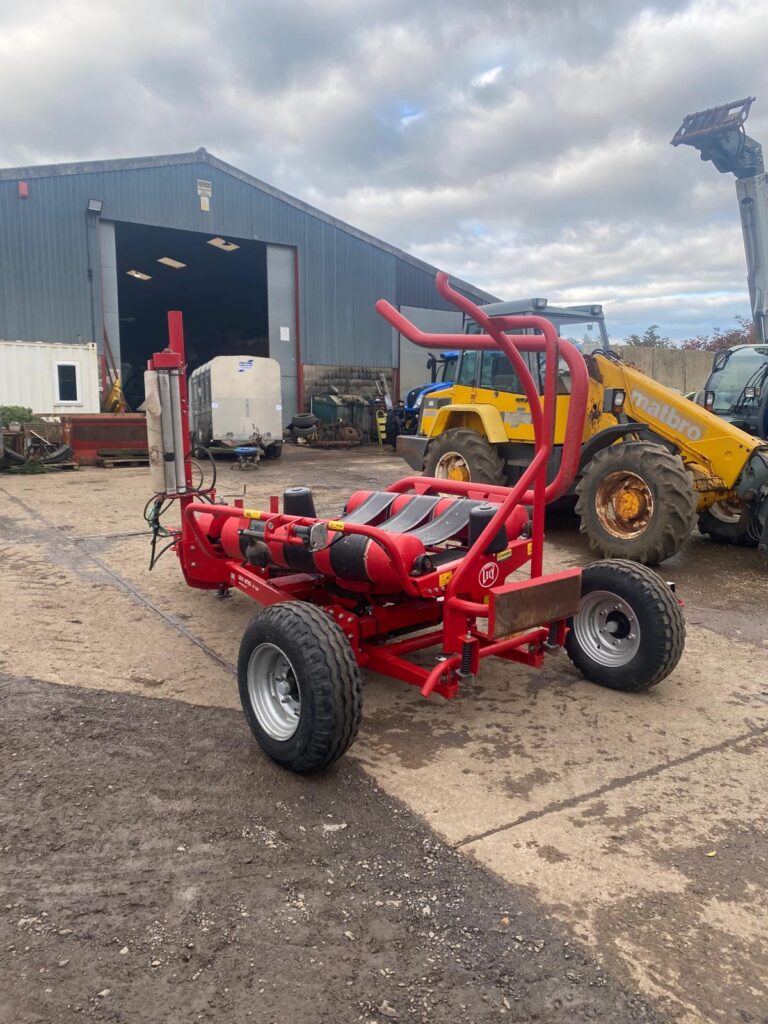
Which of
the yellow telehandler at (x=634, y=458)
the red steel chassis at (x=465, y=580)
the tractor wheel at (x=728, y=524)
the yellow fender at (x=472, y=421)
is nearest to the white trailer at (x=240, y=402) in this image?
the yellow fender at (x=472, y=421)

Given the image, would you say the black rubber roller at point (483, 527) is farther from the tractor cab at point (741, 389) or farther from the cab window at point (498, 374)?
the tractor cab at point (741, 389)

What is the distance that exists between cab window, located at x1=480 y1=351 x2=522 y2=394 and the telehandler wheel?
4.65 meters

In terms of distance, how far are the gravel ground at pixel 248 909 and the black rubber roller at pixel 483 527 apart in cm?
126

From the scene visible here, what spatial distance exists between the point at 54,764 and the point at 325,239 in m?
20.8

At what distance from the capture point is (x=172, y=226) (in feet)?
62.0

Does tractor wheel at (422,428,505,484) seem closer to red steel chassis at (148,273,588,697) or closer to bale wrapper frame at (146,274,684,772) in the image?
bale wrapper frame at (146,274,684,772)

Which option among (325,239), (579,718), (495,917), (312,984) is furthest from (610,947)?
(325,239)

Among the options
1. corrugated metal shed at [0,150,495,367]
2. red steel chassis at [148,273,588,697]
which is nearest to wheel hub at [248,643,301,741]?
red steel chassis at [148,273,588,697]

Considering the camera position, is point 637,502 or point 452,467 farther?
point 452,467

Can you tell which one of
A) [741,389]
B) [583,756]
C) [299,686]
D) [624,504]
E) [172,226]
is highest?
[172,226]

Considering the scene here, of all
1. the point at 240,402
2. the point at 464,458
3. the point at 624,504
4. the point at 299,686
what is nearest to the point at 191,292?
the point at 240,402

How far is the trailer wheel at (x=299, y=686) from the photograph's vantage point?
9.79ft

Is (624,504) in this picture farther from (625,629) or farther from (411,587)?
(411,587)

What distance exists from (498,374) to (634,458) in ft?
8.13
